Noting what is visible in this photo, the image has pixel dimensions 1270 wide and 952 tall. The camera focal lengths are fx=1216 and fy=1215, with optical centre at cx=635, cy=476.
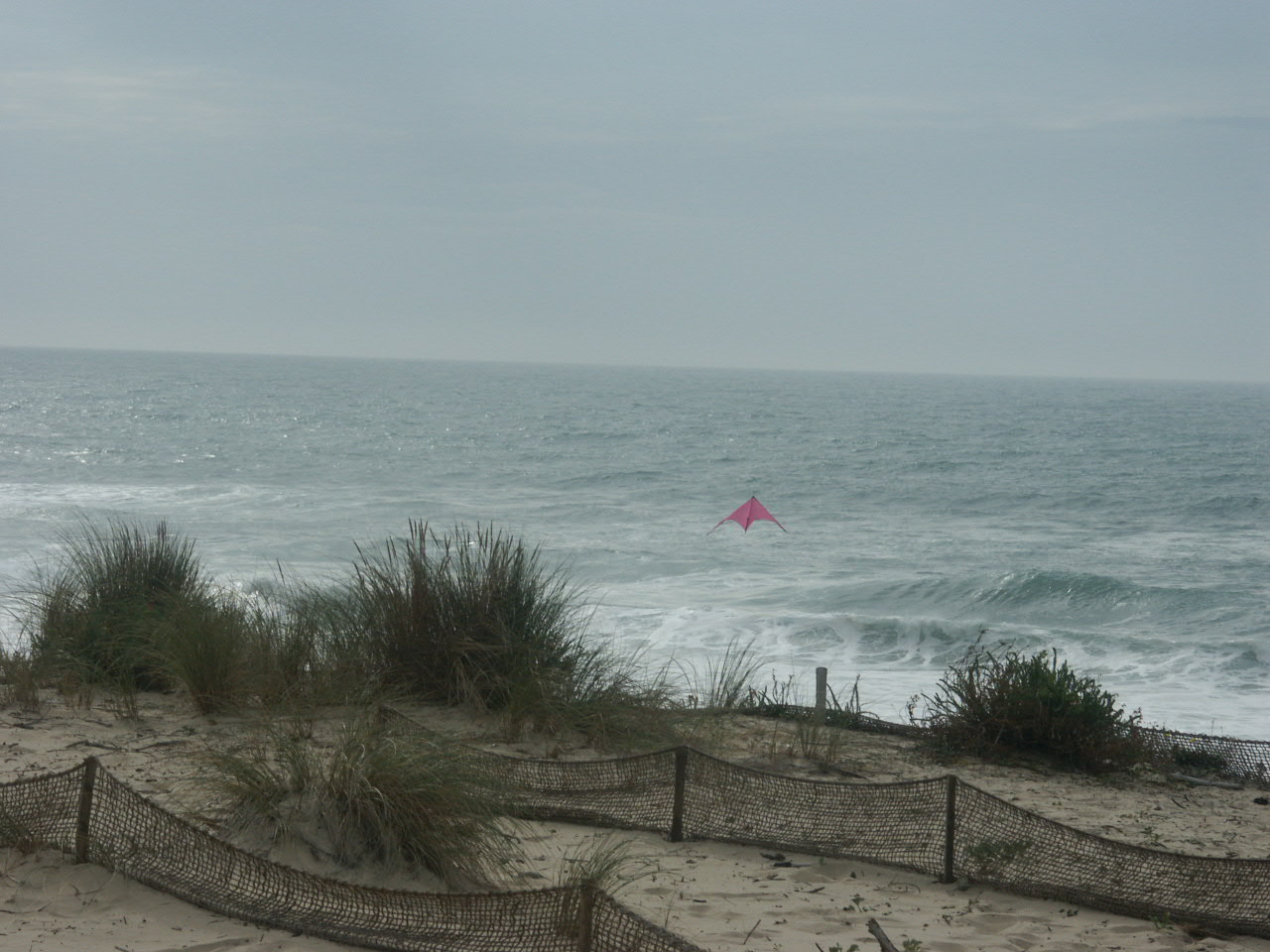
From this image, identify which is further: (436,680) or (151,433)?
(151,433)

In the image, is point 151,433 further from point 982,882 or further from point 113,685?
point 982,882

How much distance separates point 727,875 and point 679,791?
1.64 feet

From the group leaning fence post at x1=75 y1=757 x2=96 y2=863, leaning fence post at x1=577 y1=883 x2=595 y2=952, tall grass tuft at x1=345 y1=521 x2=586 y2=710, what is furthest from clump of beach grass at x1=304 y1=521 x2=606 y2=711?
leaning fence post at x1=577 y1=883 x2=595 y2=952

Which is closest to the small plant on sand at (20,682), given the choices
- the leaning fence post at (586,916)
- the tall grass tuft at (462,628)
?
the tall grass tuft at (462,628)

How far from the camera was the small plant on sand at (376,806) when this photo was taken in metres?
4.45

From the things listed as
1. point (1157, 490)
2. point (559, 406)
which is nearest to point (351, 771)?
point (1157, 490)

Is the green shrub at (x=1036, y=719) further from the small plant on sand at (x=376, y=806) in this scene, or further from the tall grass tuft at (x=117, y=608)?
the tall grass tuft at (x=117, y=608)

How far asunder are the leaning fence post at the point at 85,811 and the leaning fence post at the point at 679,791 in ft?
7.83

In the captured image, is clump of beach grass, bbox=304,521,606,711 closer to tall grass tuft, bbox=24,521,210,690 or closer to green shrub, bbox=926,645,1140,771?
tall grass tuft, bbox=24,521,210,690

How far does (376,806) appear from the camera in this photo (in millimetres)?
4449

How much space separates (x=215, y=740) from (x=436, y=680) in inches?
57.6

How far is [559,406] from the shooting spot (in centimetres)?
8131

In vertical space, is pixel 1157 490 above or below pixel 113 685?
above

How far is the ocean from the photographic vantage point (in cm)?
1681
